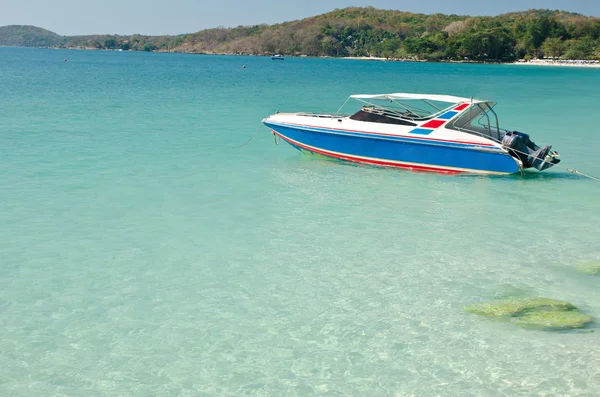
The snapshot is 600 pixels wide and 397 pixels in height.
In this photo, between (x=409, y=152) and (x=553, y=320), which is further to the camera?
(x=409, y=152)

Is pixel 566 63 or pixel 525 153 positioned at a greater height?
pixel 566 63

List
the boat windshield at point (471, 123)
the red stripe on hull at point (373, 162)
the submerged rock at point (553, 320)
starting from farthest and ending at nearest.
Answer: the red stripe on hull at point (373, 162), the boat windshield at point (471, 123), the submerged rock at point (553, 320)

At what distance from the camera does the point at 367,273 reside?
27.4ft

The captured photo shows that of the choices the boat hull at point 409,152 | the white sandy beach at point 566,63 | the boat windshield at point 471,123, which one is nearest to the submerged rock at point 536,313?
the boat hull at point 409,152

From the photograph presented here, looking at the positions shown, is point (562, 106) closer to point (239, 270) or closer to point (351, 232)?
point (351, 232)

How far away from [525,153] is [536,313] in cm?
799

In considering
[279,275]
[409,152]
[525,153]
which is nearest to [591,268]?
[279,275]

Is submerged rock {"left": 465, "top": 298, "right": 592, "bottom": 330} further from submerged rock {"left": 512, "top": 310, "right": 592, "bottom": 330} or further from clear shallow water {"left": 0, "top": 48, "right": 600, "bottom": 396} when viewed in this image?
clear shallow water {"left": 0, "top": 48, "right": 600, "bottom": 396}

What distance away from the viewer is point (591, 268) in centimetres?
860

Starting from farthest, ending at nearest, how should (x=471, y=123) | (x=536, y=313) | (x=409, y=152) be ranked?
(x=471, y=123), (x=409, y=152), (x=536, y=313)

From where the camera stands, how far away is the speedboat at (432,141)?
14133 mm

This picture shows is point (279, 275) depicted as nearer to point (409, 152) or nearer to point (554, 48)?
point (409, 152)

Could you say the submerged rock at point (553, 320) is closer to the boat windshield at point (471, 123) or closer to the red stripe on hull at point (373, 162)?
the red stripe on hull at point (373, 162)

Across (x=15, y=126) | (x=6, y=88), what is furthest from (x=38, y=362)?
(x=6, y=88)
